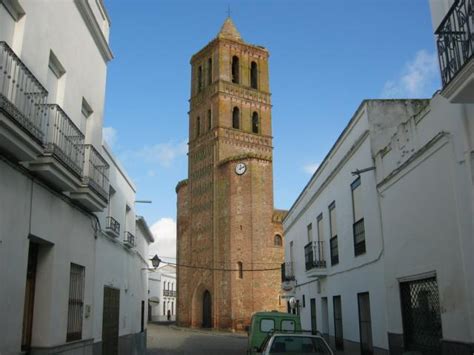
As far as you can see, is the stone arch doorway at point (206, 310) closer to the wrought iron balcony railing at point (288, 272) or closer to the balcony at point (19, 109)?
the wrought iron balcony railing at point (288, 272)

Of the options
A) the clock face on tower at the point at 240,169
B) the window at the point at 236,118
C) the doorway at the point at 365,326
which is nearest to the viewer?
the doorway at the point at 365,326

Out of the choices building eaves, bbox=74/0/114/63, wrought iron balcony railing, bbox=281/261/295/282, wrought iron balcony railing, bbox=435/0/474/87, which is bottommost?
wrought iron balcony railing, bbox=281/261/295/282

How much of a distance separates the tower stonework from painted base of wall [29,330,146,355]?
Answer: 2215 cm

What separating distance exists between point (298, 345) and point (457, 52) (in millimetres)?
5551

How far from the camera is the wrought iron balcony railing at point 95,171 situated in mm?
9203

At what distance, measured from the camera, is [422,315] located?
8.95 metres

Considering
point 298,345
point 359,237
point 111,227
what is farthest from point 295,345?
point 111,227

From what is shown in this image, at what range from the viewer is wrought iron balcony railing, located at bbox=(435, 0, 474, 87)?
6117 millimetres

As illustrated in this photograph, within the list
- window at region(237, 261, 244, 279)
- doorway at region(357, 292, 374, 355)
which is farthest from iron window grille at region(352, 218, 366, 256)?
window at region(237, 261, 244, 279)

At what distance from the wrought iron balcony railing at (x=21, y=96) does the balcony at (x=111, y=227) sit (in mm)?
4641

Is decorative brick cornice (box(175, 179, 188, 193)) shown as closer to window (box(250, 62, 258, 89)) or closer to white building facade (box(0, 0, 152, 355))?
window (box(250, 62, 258, 89))

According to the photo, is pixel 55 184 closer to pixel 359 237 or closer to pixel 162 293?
pixel 359 237

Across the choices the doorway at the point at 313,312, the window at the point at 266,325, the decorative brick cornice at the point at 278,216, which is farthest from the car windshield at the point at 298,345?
the decorative brick cornice at the point at 278,216

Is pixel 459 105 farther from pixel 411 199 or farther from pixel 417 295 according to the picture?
pixel 417 295
